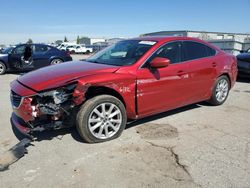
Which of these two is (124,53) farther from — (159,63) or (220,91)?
(220,91)

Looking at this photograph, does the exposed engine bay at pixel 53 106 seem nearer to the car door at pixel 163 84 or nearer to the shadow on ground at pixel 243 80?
the car door at pixel 163 84

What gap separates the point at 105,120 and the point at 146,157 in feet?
2.99

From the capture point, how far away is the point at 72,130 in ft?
15.3

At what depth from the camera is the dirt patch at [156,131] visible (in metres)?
4.41

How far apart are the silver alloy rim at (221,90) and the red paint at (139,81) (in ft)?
1.89

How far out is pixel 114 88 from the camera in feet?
13.6

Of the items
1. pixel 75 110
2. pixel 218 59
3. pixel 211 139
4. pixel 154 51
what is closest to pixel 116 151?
pixel 75 110

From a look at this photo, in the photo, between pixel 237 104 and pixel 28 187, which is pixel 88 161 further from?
pixel 237 104

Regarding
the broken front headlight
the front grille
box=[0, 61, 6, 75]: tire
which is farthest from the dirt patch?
box=[0, 61, 6, 75]: tire

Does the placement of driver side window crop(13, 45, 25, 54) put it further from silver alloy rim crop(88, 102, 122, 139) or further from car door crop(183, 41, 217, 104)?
silver alloy rim crop(88, 102, 122, 139)

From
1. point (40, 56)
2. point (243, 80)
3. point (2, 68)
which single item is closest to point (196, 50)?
point (243, 80)

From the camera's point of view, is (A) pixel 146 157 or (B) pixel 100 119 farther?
(B) pixel 100 119

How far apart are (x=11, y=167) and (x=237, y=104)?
533 cm

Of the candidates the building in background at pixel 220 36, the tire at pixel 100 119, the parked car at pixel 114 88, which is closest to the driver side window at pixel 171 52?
the parked car at pixel 114 88
